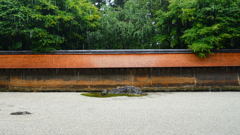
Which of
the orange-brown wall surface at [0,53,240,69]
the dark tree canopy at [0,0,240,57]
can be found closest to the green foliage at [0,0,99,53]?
the dark tree canopy at [0,0,240,57]

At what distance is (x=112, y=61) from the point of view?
55.3ft

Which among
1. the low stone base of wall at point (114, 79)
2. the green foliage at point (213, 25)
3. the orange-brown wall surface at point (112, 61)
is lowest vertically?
the low stone base of wall at point (114, 79)

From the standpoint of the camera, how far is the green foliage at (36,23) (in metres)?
16.0

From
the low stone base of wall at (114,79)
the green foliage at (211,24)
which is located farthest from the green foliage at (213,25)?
the low stone base of wall at (114,79)

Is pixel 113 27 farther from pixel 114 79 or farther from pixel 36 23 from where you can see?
pixel 36 23

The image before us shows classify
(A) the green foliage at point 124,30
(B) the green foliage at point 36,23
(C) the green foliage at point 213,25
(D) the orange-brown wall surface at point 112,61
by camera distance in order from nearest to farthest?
(B) the green foliage at point 36,23 < (C) the green foliage at point 213,25 < (D) the orange-brown wall surface at point 112,61 < (A) the green foliage at point 124,30

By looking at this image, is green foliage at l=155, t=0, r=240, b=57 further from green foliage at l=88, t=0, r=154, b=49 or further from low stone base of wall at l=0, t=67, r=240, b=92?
green foliage at l=88, t=0, r=154, b=49

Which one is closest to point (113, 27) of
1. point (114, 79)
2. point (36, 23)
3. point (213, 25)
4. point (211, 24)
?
point (114, 79)

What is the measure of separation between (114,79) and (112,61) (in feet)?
4.44

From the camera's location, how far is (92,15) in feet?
66.4

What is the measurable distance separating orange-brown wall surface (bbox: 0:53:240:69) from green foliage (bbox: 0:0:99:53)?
0.88 m

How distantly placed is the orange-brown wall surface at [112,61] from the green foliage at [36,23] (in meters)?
0.88

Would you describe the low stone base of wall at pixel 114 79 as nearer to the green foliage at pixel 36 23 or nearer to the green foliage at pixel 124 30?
the green foliage at pixel 36 23

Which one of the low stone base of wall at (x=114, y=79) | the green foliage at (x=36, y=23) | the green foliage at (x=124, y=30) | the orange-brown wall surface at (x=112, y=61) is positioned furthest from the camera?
the green foliage at (x=124, y=30)
